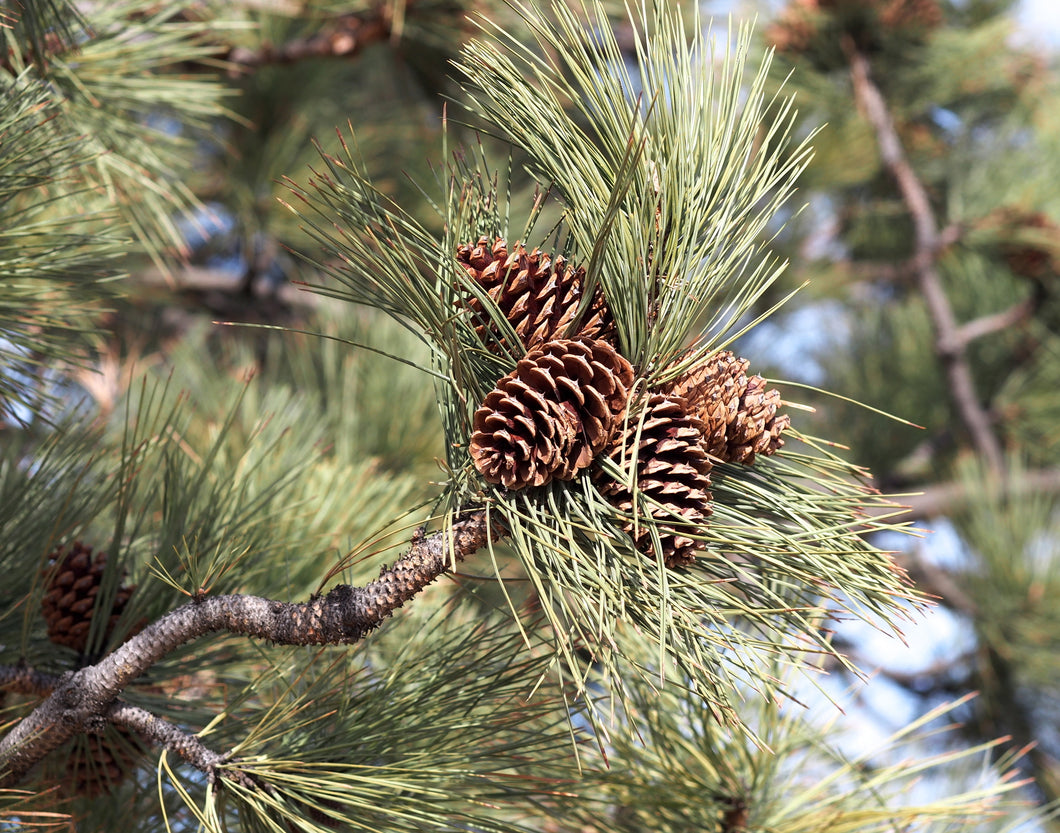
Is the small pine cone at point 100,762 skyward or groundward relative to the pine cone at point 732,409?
groundward

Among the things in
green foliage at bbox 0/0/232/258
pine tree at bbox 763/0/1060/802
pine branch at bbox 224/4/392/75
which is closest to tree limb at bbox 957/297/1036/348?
pine tree at bbox 763/0/1060/802

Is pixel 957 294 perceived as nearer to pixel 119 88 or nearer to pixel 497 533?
pixel 119 88

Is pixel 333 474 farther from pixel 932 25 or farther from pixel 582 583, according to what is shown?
pixel 932 25

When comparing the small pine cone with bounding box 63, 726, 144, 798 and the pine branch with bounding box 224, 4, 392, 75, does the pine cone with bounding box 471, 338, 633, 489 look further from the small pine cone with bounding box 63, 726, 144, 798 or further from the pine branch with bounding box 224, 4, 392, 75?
the pine branch with bounding box 224, 4, 392, 75

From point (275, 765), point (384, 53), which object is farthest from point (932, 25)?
point (275, 765)

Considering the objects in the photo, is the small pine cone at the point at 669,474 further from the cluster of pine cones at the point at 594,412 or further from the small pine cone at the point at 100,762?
the small pine cone at the point at 100,762

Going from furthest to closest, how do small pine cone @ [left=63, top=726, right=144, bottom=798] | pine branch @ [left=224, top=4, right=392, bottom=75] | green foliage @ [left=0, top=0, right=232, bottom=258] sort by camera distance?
pine branch @ [left=224, top=4, right=392, bottom=75] → green foliage @ [left=0, top=0, right=232, bottom=258] → small pine cone @ [left=63, top=726, right=144, bottom=798]

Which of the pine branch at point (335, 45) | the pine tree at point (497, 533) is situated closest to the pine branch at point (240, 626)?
the pine tree at point (497, 533)
